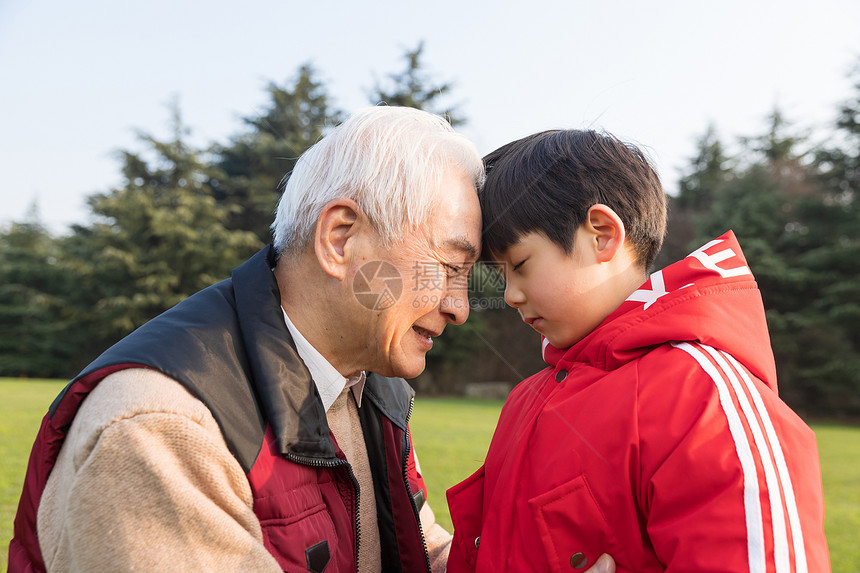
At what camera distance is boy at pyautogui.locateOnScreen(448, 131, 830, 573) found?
118 centimetres

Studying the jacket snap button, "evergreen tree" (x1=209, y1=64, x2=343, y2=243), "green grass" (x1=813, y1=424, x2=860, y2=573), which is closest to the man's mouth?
the jacket snap button

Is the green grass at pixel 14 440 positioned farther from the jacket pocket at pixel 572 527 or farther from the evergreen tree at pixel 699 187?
the evergreen tree at pixel 699 187

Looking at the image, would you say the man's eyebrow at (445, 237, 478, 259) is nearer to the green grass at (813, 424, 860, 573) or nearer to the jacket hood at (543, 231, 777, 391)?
the jacket hood at (543, 231, 777, 391)

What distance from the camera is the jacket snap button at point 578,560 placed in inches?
54.2

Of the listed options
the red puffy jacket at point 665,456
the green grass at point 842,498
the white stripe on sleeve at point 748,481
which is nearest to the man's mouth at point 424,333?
the red puffy jacket at point 665,456

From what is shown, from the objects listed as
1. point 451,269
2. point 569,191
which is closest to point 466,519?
point 451,269

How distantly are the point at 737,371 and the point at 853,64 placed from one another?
2432 centimetres

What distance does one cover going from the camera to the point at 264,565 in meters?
1.26

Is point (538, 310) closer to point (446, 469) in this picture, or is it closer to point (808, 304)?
point (446, 469)

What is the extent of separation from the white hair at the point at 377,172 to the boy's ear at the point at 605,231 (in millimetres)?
471

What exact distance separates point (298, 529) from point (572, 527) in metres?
0.68

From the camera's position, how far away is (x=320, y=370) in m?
1.86

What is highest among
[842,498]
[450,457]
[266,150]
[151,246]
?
Answer: [266,150]

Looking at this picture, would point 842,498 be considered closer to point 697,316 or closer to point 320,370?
point 697,316
